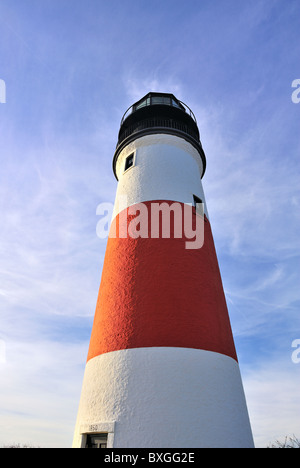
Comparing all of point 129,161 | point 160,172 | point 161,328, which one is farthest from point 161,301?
point 129,161

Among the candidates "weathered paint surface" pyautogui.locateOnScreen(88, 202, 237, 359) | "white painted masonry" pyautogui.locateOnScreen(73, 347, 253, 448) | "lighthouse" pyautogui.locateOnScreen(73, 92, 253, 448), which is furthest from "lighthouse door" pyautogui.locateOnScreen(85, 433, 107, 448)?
"weathered paint surface" pyautogui.locateOnScreen(88, 202, 237, 359)

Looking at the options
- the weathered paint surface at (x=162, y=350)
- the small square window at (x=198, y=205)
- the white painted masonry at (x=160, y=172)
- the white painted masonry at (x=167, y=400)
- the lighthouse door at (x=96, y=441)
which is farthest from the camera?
the small square window at (x=198, y=205)

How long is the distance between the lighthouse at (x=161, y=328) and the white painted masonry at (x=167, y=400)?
0.02 meters

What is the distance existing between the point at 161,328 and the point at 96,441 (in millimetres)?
3093

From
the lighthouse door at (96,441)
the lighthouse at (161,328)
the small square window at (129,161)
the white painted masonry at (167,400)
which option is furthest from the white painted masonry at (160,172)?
the lighthouse door at (96,441)

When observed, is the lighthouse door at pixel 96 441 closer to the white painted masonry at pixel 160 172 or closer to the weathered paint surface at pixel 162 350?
the weathered paint surface at pixel 162 350

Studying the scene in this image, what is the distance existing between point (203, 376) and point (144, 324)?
1942 millimetres

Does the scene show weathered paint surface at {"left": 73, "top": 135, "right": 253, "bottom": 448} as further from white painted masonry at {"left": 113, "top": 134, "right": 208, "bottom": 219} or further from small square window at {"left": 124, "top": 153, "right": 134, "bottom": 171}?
small square window at {"left": 124, "top": 153, "right": 134, "bottom": 171}

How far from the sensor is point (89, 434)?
741cm

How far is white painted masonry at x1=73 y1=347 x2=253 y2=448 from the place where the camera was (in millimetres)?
6607

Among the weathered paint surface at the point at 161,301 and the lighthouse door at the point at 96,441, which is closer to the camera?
the lighthouse door at the point at 96,441

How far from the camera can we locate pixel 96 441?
283 inches

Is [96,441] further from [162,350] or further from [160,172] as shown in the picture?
[160,172]

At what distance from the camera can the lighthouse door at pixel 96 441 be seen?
23.0ft
